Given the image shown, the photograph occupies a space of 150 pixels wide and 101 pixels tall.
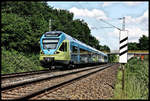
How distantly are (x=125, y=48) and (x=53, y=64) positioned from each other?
11.1 meters

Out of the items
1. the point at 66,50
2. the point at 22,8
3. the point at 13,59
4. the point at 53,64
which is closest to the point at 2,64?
the point at 13,59

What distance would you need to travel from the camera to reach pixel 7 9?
21.1 metres

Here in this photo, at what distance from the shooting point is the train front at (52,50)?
712 inches

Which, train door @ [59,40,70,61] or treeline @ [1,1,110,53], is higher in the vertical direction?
treeline @ [1,1,110,53]

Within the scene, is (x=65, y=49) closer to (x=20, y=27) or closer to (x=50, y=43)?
(x=50, y=43)

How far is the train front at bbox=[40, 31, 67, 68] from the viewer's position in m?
18.1

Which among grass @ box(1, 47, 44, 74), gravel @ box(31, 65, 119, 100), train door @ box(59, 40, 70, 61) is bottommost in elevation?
gravel @ box(31, 65, 119, 100)

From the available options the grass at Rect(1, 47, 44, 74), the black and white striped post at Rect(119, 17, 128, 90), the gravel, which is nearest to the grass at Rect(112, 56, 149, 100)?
the gravel

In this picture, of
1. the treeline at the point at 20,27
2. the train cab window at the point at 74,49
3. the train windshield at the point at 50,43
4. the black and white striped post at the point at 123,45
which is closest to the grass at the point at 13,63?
the treeline at the point at 20,27

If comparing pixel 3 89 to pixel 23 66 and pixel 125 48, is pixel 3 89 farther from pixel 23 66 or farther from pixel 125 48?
pixel 23 66

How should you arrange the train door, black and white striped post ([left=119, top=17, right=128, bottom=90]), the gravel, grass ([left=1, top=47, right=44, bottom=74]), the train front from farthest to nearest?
the train door → the train front → grass ([left=1, top=47, right=44, bottom=74]) → black and white striped post ([left=119, top=17, right=128, bottom=90]) → the gravel

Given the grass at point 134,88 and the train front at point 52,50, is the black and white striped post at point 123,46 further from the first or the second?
the train front at point 52,50

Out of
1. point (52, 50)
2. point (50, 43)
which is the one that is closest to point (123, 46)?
point (52, 50)

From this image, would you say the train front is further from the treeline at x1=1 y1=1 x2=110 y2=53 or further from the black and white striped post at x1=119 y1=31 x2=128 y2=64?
the black and white striped post at x1=119 y1=31 x2=128 y2=64
